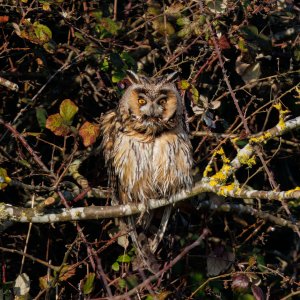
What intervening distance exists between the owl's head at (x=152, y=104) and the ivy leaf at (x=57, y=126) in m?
0.45

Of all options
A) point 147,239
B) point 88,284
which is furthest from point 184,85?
point 88,284

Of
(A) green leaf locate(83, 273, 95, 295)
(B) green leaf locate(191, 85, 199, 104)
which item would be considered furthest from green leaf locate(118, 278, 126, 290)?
(B) green leaf locate(191, 85, 199, 104)

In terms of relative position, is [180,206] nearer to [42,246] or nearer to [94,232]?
[94,232]

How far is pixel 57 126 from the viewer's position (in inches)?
119

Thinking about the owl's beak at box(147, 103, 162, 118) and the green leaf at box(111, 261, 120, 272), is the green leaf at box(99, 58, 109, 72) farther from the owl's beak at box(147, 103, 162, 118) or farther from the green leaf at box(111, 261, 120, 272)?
the green leaf at box(111, 261, 120, 272)

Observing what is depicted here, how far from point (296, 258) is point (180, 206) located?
3.52 feet

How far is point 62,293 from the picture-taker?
3.65 metres

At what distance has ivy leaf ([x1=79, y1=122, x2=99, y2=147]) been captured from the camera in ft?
10.2

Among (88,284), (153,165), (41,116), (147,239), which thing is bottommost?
(147,239)

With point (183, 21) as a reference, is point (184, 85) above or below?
below

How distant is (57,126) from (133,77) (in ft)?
1.83

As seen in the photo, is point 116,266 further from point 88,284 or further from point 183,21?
point 183,21

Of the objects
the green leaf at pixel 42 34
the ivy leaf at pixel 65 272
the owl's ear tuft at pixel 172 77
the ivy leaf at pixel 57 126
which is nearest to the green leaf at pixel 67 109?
the ivy leaf at pixel 57 126

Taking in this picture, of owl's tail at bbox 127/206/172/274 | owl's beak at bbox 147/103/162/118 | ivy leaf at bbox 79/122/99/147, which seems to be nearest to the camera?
ivy leaf at bbox 79/122/99/147
